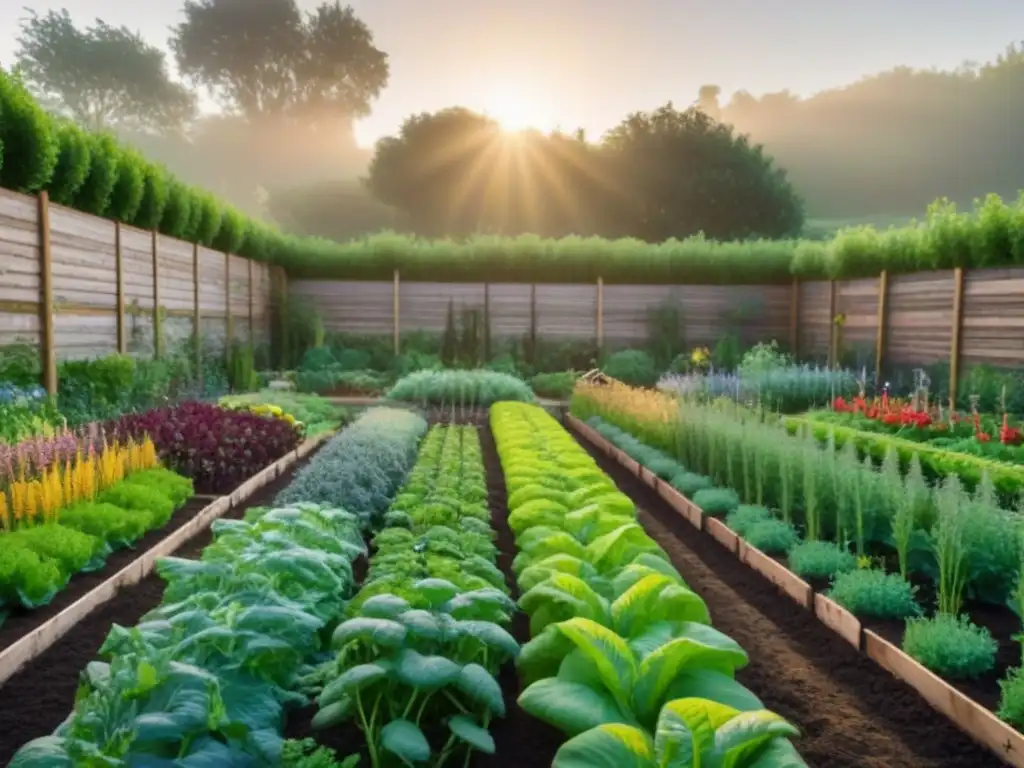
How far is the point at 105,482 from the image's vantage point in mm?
5539

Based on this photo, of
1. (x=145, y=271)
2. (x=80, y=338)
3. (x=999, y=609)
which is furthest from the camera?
(x=145, y=271)

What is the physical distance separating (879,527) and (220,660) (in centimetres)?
399

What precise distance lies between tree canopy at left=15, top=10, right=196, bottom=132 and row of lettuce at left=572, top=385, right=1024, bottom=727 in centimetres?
4227

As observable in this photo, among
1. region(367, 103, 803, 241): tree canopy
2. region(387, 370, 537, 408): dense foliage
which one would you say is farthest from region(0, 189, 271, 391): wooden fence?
region(367, 103, 803, 241): tree canopy

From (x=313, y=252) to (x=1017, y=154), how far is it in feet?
179

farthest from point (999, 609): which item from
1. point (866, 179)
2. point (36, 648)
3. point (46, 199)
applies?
point (866, 179)

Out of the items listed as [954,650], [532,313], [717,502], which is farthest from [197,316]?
[954,650]

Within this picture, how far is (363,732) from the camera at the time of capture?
2939 millimetres

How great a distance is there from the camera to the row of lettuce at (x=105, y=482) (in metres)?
4.06

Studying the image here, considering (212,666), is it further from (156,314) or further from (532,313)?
(532,313)

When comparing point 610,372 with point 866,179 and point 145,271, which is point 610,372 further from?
point 866,179

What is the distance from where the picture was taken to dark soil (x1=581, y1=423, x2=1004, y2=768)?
9.61 ft

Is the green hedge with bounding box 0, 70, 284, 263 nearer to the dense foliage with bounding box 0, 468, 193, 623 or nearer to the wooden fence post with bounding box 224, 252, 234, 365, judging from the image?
the wooden fence post with bounding box 224, 252, 234, 365

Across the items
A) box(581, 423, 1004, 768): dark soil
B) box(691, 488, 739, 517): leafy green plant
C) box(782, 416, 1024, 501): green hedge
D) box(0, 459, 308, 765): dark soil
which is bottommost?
box(581, 423, 1004, 768): dark soil
